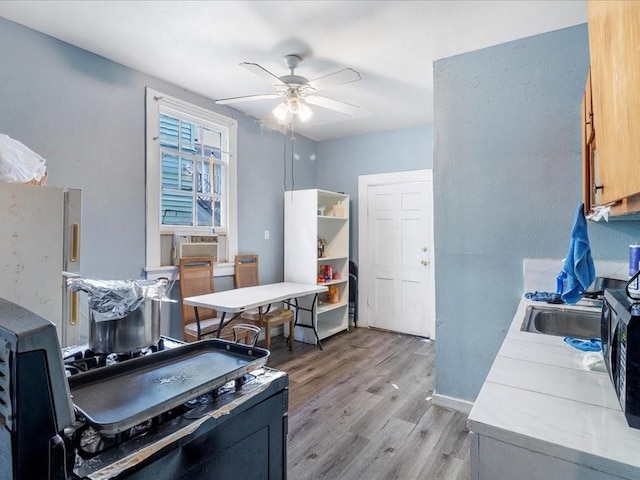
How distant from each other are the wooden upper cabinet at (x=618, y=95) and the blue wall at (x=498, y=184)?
3.28 feet

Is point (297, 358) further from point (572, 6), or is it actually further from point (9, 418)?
point (572, 6)

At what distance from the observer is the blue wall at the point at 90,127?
7.22ft

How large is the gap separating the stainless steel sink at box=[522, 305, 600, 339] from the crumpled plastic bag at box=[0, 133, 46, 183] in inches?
95.5

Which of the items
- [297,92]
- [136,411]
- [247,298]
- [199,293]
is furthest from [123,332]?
[199,293]

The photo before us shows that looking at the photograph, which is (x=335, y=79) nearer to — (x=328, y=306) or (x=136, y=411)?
(x=136, y=411)

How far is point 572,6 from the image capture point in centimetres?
193

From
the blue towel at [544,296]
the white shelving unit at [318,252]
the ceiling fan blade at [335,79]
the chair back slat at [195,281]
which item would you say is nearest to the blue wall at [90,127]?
the chair back slat at [195,281]

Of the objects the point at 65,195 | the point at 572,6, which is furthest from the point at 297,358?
the point at 572,6

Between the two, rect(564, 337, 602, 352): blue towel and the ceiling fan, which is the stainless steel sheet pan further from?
the ceiling fan

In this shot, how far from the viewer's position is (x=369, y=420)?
231 cm

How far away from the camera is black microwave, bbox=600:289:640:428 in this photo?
0.67 metres

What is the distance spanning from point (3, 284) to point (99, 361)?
0.87m

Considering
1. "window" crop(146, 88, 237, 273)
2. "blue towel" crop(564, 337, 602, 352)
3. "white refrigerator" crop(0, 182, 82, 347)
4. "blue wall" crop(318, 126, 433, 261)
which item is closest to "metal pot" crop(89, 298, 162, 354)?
"white refrigerator" crop(0, 182, 82, 347)

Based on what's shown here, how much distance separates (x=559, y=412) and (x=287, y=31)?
239 centimetres
